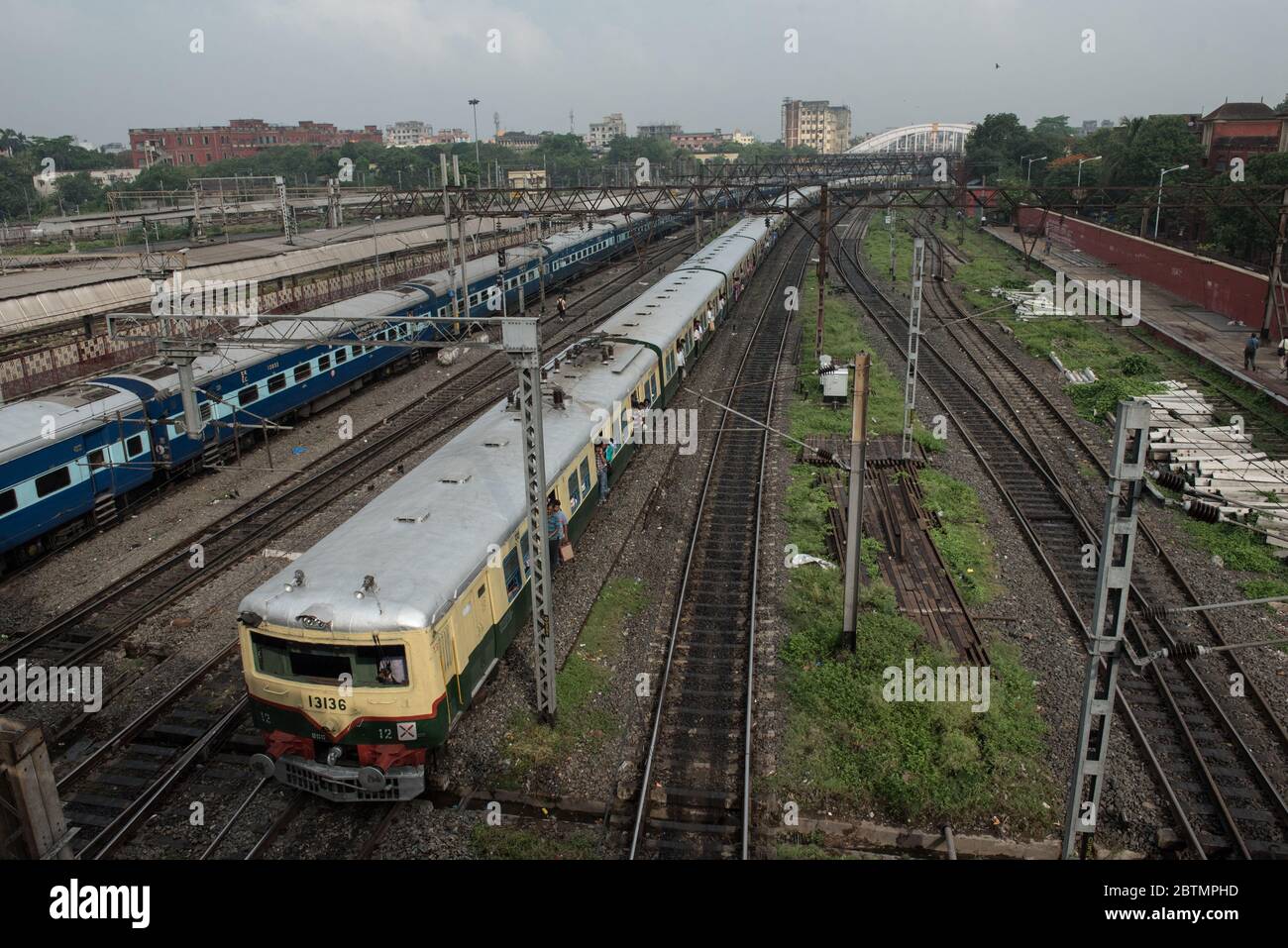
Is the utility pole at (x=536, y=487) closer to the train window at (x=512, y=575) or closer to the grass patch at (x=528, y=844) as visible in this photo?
the train window at (x=512, y=575)

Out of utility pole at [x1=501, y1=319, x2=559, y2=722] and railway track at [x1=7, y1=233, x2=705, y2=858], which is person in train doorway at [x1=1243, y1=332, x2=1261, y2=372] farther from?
railway track at [x1=7, y1=233, x2=705, y2=858]

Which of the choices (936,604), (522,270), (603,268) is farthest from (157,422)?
(603,268)

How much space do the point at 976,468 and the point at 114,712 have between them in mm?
17763

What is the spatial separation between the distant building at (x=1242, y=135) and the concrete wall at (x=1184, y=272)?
34.9 ft

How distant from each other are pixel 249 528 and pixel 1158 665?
16.4 m

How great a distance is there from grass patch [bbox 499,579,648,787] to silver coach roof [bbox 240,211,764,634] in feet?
7.84

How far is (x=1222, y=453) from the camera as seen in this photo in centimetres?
2105

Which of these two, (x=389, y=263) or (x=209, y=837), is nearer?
(x=209, y=837)

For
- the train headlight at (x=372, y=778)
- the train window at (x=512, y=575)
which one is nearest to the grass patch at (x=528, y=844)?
the train headlight at (x=372, y=778)

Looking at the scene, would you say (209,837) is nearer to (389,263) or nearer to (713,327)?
(713,327)
